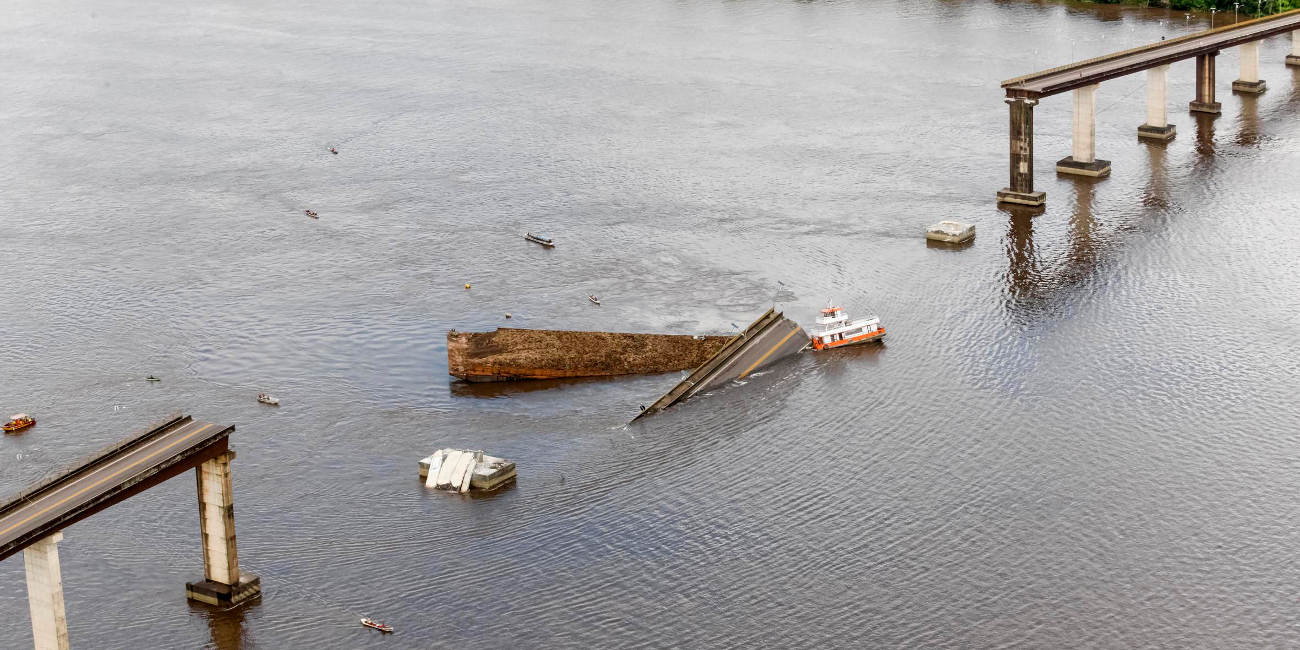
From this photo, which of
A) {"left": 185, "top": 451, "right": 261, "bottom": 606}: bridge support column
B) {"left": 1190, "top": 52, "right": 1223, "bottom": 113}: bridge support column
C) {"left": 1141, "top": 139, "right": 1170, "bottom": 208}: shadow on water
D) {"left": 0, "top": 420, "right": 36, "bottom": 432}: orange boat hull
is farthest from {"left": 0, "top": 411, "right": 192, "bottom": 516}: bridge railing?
{"left": 1190, "top": 52, "right": 1223, "bottom": 113}: bridge support column

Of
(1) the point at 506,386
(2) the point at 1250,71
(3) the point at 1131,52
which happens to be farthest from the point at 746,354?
(2) the point at 1250,71

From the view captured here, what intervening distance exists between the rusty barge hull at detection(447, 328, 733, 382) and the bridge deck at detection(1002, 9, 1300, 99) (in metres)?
49.2

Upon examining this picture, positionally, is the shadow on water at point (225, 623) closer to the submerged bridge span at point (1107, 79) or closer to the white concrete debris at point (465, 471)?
the white concrete debris at point (465, 471)

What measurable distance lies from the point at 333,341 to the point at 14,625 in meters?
38.2

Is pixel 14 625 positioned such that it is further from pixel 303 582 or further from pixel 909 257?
pixel 909 257

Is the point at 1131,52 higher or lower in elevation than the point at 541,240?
higher

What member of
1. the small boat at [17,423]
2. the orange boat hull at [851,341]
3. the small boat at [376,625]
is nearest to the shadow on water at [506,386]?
the orange boat hull at [851,341]

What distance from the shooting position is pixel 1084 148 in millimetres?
140750

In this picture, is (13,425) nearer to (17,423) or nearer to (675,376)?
(17,423)

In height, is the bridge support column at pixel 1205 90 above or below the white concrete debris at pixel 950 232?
above

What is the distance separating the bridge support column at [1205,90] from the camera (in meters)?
160

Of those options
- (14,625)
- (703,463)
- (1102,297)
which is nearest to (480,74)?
(1102,297)

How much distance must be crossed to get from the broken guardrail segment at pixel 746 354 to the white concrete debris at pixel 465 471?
11.3 meters

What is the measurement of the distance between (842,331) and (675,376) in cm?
1228
